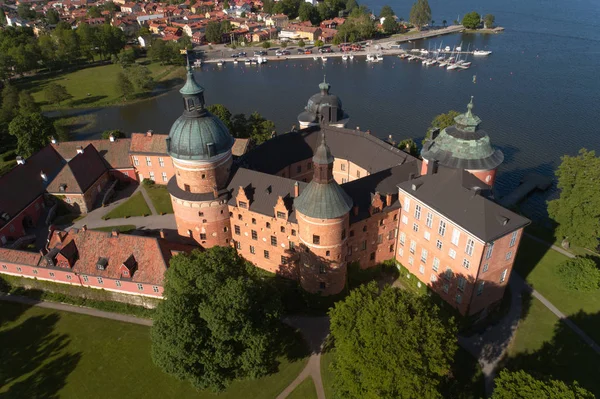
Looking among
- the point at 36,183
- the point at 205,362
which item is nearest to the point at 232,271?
the point at 205,362

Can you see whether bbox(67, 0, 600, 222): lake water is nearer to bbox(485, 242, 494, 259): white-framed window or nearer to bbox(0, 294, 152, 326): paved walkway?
bbox(485, 242, 494, 259): white-framed window

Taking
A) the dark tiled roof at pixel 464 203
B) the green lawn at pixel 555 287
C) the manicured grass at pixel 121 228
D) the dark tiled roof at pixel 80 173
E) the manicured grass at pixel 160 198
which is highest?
the dark tiled roof at pixel 464 203

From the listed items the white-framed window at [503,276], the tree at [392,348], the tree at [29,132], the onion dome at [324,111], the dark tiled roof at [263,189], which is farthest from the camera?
the tree at [29,132]

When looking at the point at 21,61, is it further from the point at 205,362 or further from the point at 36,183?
the point at 205,362

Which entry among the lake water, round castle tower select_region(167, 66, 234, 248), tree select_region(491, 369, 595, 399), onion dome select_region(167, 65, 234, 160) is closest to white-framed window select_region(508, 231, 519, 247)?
tree select_region(491, 369, 595, 399)

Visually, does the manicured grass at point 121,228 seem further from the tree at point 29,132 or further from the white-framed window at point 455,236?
the white-framed window at point 455,236

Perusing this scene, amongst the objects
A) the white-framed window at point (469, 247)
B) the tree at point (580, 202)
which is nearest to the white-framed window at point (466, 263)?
the white-framed window at point (469, 247)
